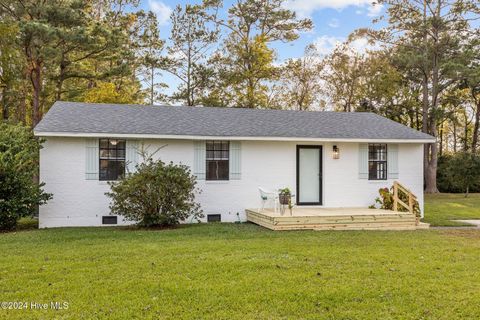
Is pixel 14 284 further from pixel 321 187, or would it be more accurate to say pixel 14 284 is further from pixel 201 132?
pixel 321 187

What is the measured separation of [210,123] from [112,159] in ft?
10.5

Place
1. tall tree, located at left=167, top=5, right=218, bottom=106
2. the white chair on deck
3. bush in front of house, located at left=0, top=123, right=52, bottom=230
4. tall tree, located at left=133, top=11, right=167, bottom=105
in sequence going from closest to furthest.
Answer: bush in front of house, located at left=0, top=123, right=52, bottom=230 → the white chair on deck → tall tree, located at left=167, top=5, right=218, bottom=106 → tall tree, located at left=133, top=11, right=167, bottom=105

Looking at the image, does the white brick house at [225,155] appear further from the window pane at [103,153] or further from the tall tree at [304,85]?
the tall tree at [304,85]

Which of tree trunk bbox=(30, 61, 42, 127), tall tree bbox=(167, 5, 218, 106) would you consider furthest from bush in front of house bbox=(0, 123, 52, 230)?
tall tree bbox=(167, 5, 218, 106)

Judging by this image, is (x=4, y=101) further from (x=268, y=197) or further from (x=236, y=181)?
(x=268, y=197)

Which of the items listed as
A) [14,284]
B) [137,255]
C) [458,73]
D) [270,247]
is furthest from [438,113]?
[14,284]

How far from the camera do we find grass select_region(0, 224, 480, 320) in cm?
434

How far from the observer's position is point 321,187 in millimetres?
12164

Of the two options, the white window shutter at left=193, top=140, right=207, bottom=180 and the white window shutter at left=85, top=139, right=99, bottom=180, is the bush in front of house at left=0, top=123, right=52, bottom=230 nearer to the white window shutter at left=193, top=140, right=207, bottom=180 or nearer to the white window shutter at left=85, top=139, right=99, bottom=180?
the white window shutter at left=85, top=139, right=99, bottom=180

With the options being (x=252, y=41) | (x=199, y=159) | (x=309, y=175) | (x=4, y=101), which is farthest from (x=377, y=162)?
(x=4, y=101)

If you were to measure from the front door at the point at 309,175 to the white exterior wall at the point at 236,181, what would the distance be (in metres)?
0.19

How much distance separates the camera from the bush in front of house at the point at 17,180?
933 cm

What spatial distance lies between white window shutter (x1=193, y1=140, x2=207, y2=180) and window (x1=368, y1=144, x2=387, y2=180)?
211 inches

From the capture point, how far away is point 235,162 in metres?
11.5
